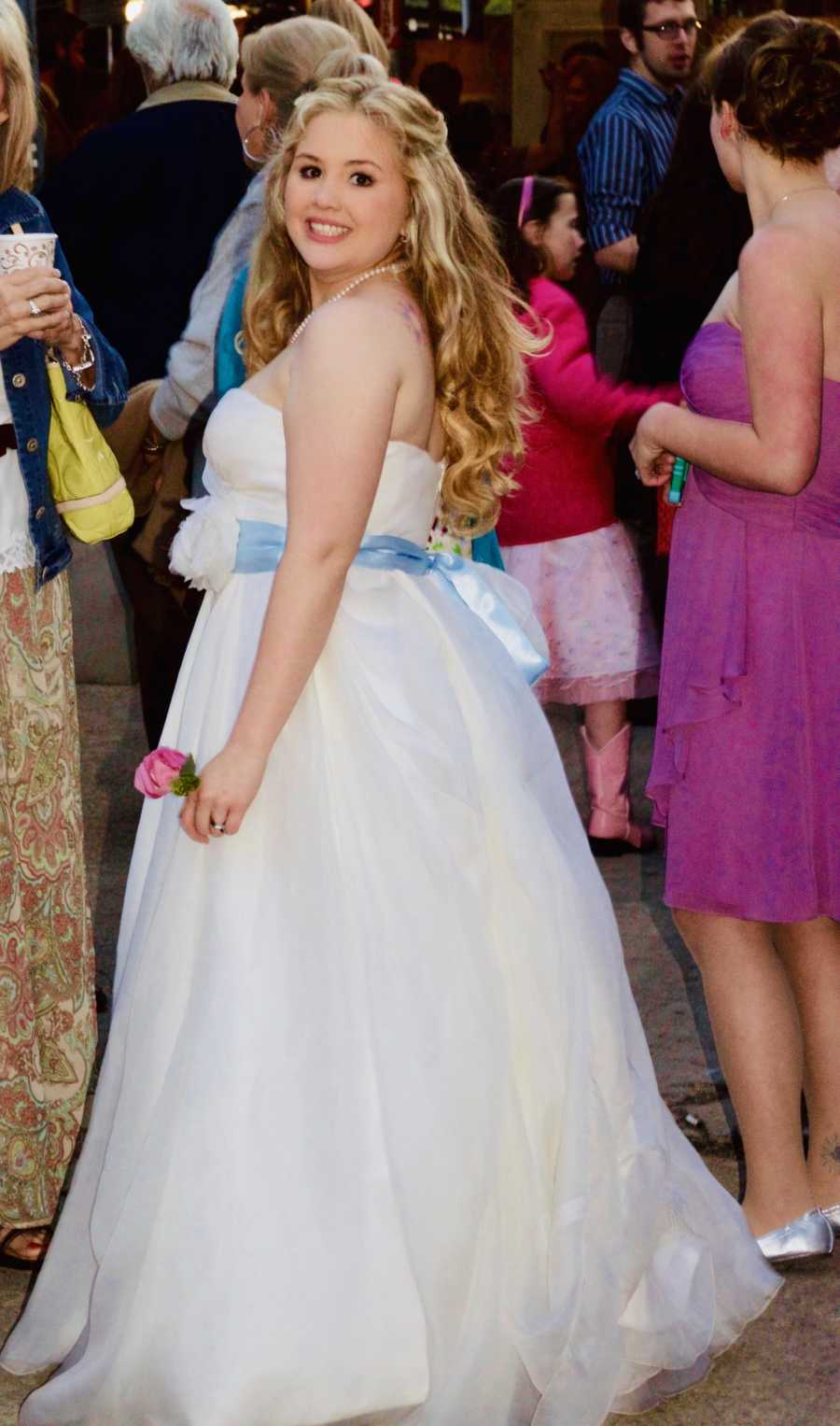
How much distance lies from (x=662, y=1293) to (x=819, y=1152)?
2.25ft

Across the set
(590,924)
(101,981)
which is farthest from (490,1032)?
(101,981)

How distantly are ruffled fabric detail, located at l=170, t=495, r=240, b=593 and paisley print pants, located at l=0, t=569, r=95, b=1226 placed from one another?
528 mm

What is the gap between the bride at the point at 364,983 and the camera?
2.80 meters

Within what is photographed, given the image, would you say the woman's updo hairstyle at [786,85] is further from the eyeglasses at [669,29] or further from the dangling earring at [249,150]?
the eyeglasses at [669,29]

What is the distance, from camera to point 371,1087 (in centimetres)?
284

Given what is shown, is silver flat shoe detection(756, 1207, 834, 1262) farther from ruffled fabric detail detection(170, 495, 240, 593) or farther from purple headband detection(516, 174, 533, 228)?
purple headband detection(516, 174, 533, 228)

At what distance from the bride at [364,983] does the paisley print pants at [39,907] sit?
0.49 m

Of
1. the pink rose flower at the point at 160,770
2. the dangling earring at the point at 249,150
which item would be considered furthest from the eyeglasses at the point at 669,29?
the pink rose flower at the point at 160,770

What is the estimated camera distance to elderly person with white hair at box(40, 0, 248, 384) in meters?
5.38

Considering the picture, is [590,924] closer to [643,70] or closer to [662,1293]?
[662,1293]

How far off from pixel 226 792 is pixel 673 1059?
212 centimetres

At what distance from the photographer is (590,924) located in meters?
3.09

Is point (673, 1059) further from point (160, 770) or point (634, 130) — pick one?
point (634, 130)

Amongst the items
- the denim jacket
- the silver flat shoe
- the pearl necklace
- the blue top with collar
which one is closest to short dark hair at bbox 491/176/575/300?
the blue top with collar
